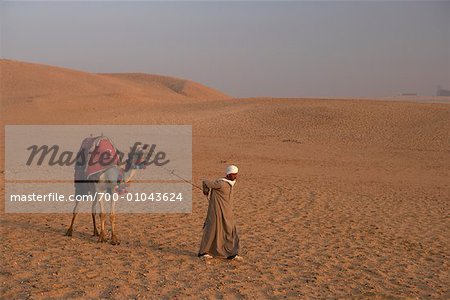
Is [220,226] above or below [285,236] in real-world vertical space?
above

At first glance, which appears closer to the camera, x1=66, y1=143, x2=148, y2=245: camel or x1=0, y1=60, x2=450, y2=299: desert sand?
x1=0, y1=60, x2=450, y2=299: desert sand

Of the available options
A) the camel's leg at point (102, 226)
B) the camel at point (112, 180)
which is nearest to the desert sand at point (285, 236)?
the camel's leg at point (102, 226)

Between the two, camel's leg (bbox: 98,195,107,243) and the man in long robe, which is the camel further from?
the man in long robe

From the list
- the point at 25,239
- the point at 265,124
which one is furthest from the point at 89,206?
the point at 265,124

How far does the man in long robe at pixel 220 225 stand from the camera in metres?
8.72

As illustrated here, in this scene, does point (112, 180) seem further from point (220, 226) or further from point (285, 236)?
point (285, 236)

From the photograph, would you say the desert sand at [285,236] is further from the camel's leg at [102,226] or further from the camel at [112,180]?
A: the camel at [112,180]

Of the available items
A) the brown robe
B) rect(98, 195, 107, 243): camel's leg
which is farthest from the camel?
the brown robe

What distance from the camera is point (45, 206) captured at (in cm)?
1325

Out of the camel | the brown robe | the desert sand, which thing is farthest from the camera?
the camel

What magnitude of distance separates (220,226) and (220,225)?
0.02 m

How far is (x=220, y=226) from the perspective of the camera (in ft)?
28.8

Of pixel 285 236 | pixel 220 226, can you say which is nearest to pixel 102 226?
pixel 220 226

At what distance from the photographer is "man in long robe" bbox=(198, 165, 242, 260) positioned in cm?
872
